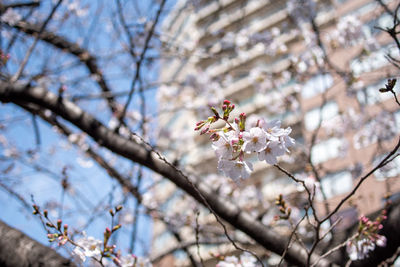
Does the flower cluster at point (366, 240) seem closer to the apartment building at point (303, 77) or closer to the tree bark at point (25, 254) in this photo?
the apartment building at point (303, 77)

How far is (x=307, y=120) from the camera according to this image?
57.6 ft

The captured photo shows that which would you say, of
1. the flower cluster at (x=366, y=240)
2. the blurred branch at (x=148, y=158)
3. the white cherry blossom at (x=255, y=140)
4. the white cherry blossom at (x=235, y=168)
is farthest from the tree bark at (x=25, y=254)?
the flower cluster at (x=366, y=240)

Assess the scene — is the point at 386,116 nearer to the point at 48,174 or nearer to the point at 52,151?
the point at 48,174

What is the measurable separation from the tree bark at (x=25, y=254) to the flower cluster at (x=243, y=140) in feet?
2.74

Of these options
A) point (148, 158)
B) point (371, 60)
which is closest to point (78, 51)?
point (148, 158)

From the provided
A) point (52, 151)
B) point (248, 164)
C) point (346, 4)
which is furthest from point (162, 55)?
point (346, 4)

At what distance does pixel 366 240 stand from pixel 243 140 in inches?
35.8

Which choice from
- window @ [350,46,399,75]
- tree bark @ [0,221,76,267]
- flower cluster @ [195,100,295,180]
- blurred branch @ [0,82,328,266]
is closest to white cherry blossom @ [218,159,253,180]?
flower cluster @ [195,100,295,180]

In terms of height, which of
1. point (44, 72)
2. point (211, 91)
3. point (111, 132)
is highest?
point (211, 91)

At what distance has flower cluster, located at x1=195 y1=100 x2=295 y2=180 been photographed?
1114 mm

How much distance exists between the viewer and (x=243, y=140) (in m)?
1.12

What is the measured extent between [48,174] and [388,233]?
3151 mm

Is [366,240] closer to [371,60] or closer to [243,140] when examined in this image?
[243,140]

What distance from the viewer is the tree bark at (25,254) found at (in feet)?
4.62
